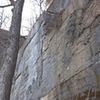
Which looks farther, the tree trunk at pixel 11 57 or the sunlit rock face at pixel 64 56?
the tree trunk at pixel 11 57

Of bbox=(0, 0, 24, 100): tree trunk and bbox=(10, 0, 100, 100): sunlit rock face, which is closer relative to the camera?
bbox=(10, 0, 100, 100): sunlit rock face

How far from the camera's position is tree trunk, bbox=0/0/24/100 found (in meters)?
4.07

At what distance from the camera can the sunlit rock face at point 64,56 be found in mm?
3209

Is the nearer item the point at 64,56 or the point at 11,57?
the point at 64,56

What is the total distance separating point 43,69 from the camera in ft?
16.0

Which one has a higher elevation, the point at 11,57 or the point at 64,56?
the point at 11,57

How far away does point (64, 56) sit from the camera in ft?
13.2

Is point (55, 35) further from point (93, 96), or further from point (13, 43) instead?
point (93, 96)

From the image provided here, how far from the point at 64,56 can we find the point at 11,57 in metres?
1.15

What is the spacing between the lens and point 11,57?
4434mm

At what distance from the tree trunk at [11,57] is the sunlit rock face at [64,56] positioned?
0.69 m

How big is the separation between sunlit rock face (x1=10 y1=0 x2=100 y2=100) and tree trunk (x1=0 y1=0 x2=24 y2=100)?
688mm

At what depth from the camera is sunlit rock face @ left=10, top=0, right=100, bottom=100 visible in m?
3.21

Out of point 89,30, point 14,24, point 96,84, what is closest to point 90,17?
point 89,30
